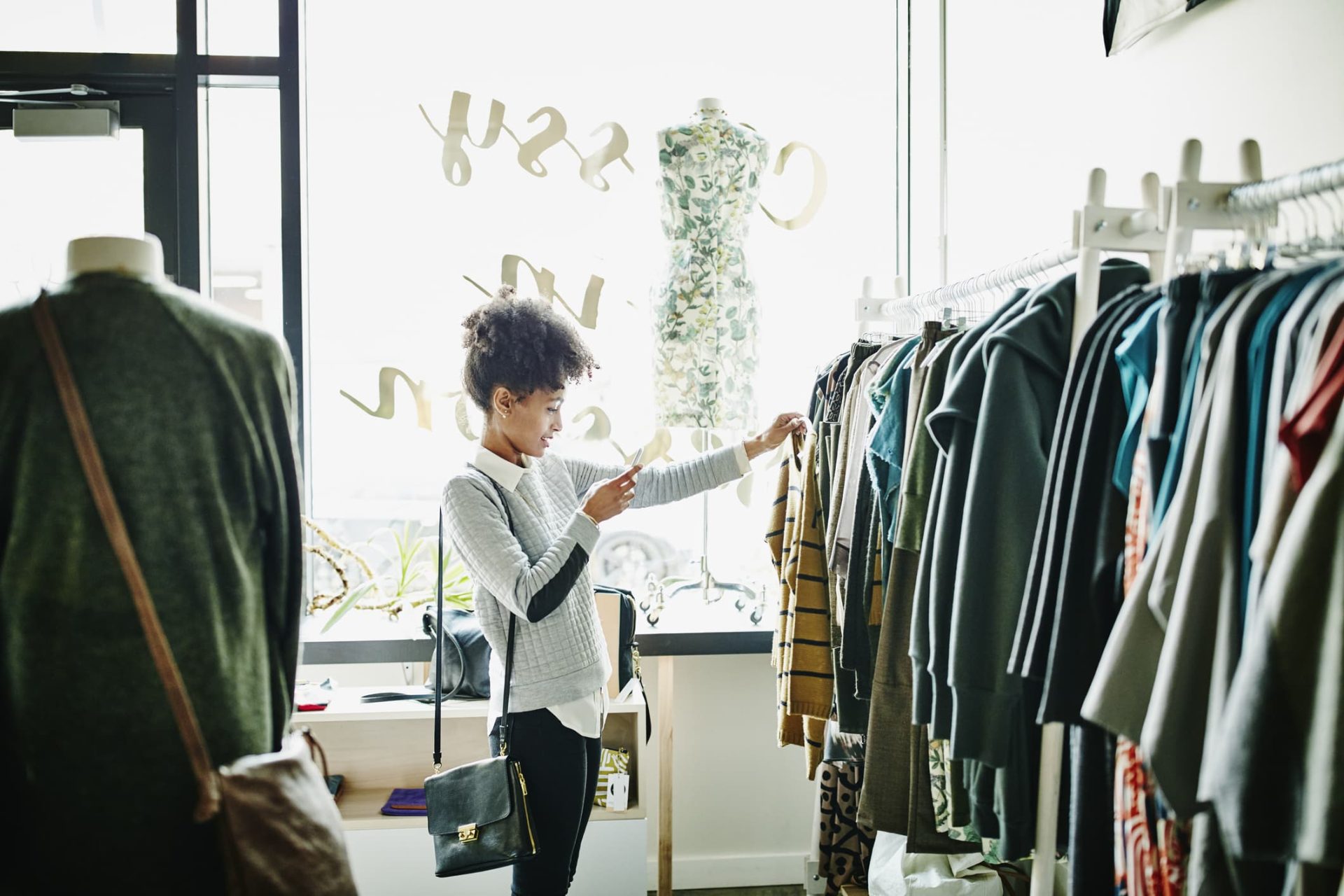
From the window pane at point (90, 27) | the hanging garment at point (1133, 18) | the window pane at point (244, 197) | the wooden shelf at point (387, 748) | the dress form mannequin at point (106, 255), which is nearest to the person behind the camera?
the dress form mannequin at point (106, 255)

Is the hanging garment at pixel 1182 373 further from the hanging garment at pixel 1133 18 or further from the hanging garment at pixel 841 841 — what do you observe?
the hanging garment at pixel 841 841

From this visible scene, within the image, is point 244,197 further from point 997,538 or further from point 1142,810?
point 1142,810

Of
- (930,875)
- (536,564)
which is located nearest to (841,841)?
(930,875)

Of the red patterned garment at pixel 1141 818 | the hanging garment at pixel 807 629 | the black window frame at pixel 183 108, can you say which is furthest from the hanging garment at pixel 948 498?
the black window frame at pixel 183 108

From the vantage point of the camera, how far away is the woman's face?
1.86 m

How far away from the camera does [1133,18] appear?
1824 mm

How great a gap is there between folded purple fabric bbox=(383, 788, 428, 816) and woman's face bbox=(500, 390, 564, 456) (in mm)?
1024

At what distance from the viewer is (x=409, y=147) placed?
2.84m

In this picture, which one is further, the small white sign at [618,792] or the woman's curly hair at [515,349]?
the small white sign at [618,792]

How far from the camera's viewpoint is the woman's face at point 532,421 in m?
1.86

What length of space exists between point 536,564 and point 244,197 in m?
1.66

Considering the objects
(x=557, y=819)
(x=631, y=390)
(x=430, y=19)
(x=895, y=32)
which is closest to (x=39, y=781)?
(x=557, y=819)

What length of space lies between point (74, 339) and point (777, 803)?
2400 millimetres

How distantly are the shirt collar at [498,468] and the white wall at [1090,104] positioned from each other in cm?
132
